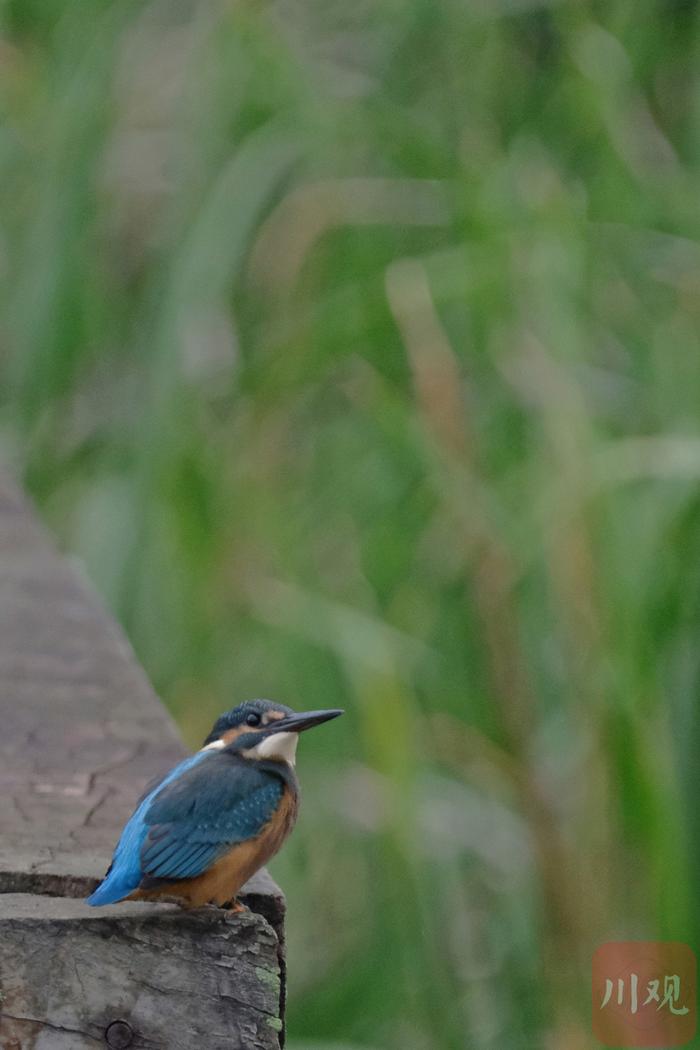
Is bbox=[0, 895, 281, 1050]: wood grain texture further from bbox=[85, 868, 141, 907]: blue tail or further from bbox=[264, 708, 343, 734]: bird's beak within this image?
bbox=[264, 708, 343, 734]: bird's beak

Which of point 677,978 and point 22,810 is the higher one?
point 22,810

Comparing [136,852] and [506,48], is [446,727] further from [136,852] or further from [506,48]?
[136,852]

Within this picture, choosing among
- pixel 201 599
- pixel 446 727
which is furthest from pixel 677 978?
pixel 201 599

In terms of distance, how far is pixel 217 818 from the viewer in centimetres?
100

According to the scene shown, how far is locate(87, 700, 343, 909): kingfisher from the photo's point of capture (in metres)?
0.92

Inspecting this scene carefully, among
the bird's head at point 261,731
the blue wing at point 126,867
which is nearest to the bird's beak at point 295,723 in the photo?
the bird's head at point 261,731

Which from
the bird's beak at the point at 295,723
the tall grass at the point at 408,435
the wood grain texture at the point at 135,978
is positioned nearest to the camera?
the wood grain texture at the point at 135,978

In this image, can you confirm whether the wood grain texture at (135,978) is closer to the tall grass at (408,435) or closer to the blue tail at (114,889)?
the blue tail at (114,889)

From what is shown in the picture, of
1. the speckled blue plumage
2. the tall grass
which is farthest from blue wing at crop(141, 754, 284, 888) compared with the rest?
the tall grass

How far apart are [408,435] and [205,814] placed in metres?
1.31

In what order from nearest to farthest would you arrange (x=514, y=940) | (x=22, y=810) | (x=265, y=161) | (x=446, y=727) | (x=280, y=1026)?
(x=280, y=1026) → (x=22, y=810) → (x=514, y=940) → (x=446, y=727) → (x=265, y=161)

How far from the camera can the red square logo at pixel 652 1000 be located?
1.90 meters

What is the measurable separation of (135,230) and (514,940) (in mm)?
1657

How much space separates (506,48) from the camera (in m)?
3.07
